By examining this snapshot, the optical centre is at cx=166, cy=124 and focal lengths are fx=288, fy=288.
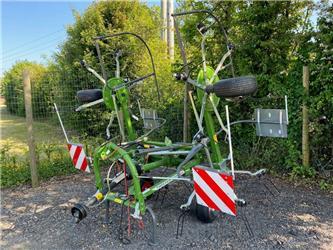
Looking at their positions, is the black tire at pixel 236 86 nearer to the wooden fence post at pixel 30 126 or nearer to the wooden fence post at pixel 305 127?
the wooden fence post at pixel 305 127

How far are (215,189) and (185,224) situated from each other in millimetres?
719

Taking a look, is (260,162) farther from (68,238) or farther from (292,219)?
(68,238)

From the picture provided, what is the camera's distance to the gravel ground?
2.51 metres

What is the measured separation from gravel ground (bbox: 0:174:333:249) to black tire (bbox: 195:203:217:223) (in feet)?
0.18

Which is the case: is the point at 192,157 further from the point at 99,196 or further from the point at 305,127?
the point at 305,127

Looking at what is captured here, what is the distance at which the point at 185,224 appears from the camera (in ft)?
9.29

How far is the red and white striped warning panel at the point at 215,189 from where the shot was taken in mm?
2244

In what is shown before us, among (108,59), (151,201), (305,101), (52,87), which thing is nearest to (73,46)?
(108,59)

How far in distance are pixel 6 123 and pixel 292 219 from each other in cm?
713

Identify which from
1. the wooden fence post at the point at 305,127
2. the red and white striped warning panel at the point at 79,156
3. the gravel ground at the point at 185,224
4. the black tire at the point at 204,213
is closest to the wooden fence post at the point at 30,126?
the gravel ground at the point at 185,224

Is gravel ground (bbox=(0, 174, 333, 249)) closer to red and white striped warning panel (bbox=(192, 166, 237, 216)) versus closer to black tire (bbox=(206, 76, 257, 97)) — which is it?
red and white striped warning panel (bbox=(192, 166, 237, 216))

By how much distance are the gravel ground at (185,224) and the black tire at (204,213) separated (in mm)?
56

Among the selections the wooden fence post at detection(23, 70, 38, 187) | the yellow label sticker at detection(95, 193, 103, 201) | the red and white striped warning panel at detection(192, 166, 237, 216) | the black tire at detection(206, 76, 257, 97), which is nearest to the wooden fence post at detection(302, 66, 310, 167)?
the black tire at detection(206, 76, 257, 97)

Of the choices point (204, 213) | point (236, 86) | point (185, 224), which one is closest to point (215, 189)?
point (204, 213)
